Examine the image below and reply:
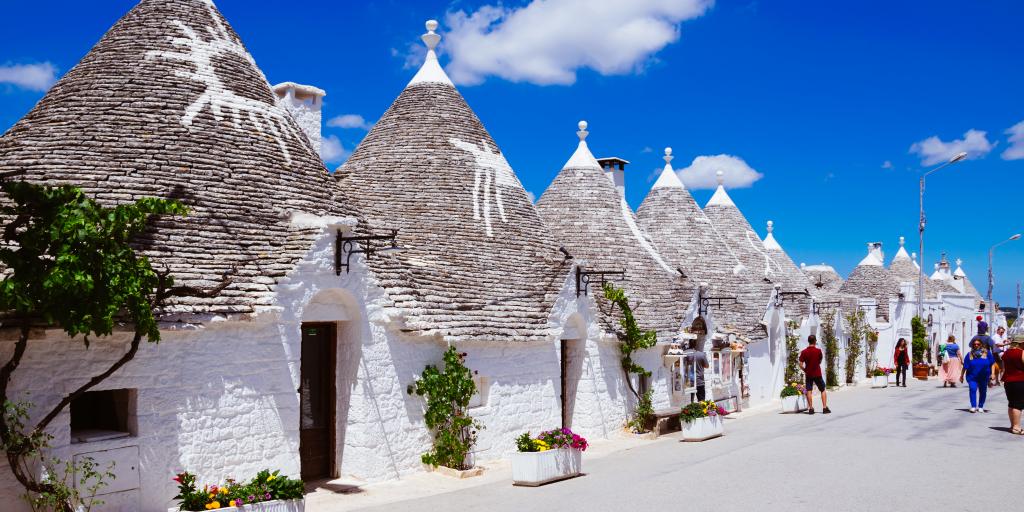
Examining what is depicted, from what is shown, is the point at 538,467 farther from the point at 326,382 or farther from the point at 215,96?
the point at 215,96

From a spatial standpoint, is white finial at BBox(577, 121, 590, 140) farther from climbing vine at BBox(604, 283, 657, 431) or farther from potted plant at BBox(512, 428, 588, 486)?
potted plant at BBox(512, 428, 588, 486)

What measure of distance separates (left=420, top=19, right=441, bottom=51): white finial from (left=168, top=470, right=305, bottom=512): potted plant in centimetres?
1157


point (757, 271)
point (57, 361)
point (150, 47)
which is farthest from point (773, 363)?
point (57, 361)

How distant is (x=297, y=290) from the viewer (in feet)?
32.7

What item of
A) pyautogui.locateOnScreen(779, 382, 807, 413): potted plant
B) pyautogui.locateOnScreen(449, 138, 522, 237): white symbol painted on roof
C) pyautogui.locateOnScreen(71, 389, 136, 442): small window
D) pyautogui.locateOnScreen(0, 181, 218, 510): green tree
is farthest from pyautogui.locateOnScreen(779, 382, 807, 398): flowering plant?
pyautogui.locateOnScreen(0, 181, 218, 510): green tree

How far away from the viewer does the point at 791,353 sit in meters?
24.8

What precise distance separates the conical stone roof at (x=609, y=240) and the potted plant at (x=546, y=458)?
19.8 feet

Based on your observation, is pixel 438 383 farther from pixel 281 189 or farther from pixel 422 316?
pixel 281 189

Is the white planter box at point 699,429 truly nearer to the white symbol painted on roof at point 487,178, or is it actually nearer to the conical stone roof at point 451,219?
the conical stone roof at point 451,219

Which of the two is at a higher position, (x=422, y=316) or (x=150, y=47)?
(x=150, y=47)

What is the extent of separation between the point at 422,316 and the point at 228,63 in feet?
15.1

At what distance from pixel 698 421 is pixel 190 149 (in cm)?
908

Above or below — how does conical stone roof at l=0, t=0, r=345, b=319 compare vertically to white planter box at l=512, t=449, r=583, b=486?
above

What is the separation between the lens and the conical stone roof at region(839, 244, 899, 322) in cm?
3591
